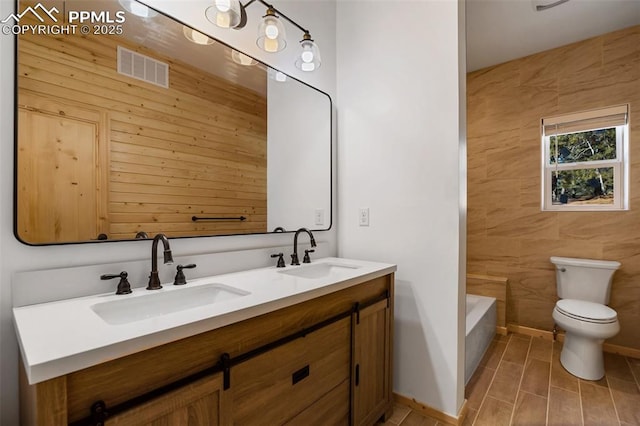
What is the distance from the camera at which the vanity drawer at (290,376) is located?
3.05 feet

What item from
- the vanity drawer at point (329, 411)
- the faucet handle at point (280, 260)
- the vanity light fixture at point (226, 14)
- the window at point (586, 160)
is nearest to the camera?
the vanity drawer at point (329, 411)

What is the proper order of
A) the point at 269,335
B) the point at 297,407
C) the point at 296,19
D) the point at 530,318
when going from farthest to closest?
1. the point at 530,318
2. the point at 296,19
3. the point at 297,407
4. the point at 269,335

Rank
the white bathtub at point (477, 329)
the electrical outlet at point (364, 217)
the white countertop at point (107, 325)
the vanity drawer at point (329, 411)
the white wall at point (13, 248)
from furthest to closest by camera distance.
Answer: the white bathtub at point (477, 329) → the electrical outlet at point (364, 217) → the vanity drawer at point (329, 411) → the white wall at point (13, 248) → the white countertop at point (107, 325)

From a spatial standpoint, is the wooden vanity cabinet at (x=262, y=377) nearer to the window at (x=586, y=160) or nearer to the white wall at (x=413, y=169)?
the white wall at (x=413, y=169)

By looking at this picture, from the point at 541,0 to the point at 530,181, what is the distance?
1.47m

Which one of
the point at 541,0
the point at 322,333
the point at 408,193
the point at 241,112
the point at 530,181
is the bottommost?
the point at 322,333

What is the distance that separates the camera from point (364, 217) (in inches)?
78.9

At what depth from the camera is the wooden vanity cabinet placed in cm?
66

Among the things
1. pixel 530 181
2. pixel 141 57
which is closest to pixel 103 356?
pixel 141 57

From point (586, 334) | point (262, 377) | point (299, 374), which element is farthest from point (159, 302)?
point (586, 334)

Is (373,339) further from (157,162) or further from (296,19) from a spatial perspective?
(296,19)

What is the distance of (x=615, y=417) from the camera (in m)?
1.71

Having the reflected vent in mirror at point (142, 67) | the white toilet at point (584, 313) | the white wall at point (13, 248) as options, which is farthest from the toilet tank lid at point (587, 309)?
the reflected vent in mirror at point (142, 67)

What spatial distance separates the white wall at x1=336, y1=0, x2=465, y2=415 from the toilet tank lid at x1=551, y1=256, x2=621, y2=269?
5.01 ft
